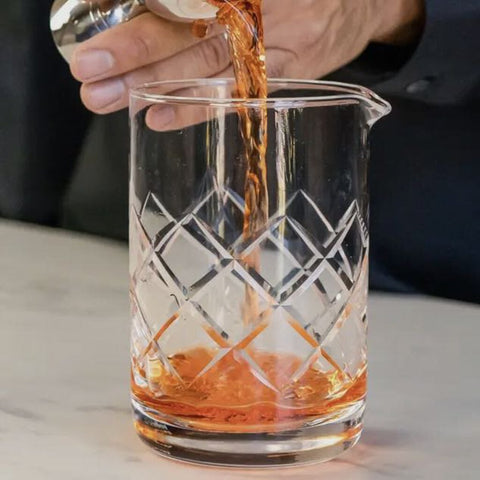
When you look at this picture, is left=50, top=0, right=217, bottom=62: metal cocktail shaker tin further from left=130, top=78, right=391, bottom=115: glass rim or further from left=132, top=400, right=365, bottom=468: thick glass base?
left=132, top=400, right=365, bottom=468: thick glass base

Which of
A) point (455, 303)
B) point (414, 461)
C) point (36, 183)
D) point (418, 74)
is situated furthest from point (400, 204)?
point (414, 461)

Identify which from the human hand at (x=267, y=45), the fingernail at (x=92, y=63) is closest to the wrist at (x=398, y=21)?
the human hand at (x=267, y=45)

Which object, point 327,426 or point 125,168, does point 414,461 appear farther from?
point 125,168

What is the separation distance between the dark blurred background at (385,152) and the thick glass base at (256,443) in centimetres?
50

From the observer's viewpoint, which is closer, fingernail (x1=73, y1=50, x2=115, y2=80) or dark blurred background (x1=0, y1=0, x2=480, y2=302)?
fingernail (x1=73, y1=50, x2=115, y2=80)

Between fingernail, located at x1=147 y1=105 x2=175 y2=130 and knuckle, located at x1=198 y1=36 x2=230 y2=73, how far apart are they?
300 mm

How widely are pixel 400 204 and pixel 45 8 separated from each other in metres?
0.49

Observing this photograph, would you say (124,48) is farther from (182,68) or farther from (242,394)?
(242,394)

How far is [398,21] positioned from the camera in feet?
3.52

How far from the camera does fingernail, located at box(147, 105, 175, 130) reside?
57 centimetres

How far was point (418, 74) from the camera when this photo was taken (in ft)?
3.52

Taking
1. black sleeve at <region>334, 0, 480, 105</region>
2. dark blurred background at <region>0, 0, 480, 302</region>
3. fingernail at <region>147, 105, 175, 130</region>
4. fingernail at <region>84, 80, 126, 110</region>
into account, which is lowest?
dark blurred background at <region>0, 0, 480, 302</region>

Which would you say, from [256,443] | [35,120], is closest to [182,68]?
[256,443]

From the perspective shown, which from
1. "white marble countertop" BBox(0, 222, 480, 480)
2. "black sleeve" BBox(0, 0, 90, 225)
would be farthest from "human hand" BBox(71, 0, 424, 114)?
"black sleeve" BBox(0, 0, 90, 225)
